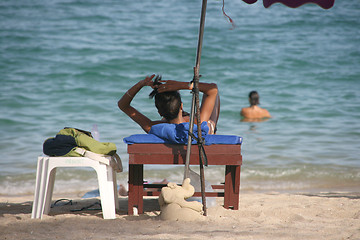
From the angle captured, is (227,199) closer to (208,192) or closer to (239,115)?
(208,192)

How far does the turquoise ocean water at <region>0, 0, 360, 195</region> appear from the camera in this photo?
6.95 metres

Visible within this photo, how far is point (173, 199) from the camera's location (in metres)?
3.65

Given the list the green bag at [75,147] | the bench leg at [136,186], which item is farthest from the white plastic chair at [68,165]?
the bench leg at [136,186]

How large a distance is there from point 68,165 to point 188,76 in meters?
9.61

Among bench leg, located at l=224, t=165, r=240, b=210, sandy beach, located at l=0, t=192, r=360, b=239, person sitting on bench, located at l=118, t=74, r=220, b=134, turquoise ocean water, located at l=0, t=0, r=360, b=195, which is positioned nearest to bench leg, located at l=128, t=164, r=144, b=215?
sandy beach, located at l=0, t=192, r=360, b=239

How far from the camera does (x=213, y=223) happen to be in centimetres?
361

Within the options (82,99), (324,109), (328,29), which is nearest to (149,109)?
(82,99)

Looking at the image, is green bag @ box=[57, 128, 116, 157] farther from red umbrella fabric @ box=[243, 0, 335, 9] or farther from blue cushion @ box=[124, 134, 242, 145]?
red umbrella fabric @ box=[243, 0, 335, 9]

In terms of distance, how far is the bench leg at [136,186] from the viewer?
3.96 meters

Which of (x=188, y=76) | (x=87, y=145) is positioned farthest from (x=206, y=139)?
(x=188, y=76)

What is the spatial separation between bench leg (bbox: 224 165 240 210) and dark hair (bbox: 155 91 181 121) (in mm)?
674

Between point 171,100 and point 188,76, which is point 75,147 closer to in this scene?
point 171,100

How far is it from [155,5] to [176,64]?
4.37 meters

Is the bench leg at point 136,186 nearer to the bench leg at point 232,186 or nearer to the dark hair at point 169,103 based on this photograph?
the dark hair at point 169,103
